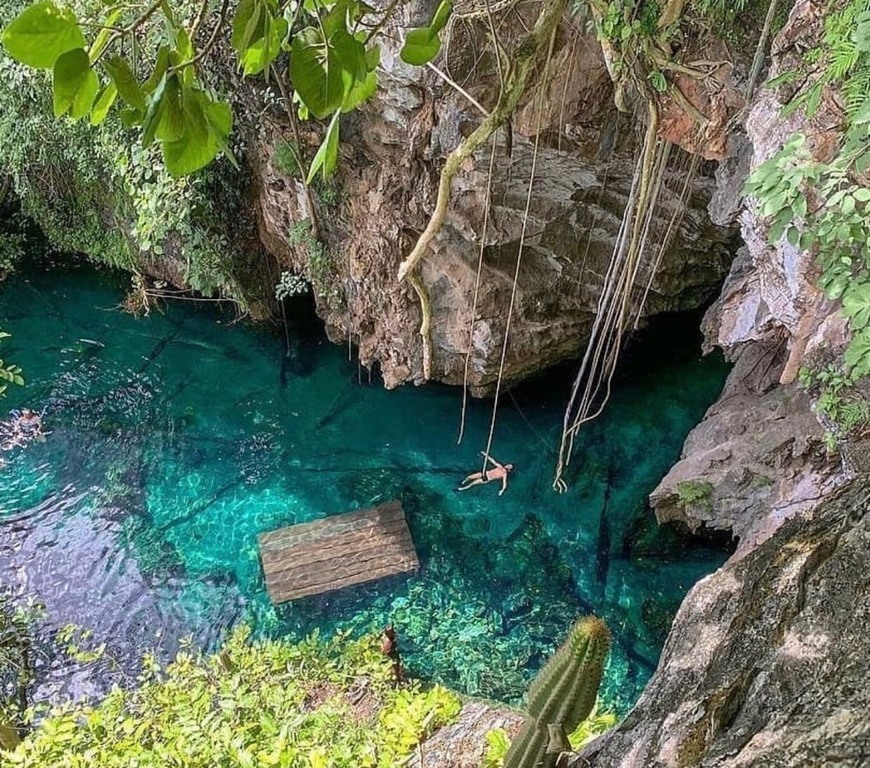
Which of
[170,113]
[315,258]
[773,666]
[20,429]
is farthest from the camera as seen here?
[20,429]

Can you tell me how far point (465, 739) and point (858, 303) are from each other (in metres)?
1.79

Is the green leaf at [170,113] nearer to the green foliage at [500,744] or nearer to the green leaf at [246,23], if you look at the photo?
the green leaf at [246,23]

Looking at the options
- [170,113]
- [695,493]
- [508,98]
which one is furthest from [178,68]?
[695,493]

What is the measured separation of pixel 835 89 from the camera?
6.88 ft

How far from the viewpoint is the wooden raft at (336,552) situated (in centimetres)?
461

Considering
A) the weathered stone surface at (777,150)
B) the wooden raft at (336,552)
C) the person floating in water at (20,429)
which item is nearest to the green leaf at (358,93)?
the weathered stone surface at (777,150)

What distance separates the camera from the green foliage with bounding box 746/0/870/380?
1.89 m

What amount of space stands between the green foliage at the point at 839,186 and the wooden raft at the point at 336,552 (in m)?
3.35

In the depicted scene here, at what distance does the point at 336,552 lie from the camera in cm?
477

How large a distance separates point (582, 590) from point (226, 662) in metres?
2.42

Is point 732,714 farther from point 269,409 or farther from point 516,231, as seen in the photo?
point 269,409

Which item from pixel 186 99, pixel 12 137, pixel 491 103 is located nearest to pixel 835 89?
pixel 491 103

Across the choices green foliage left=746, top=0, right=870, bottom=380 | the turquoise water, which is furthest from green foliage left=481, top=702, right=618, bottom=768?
the turquoise water

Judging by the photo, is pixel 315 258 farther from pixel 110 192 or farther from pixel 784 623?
pixel 784 623
